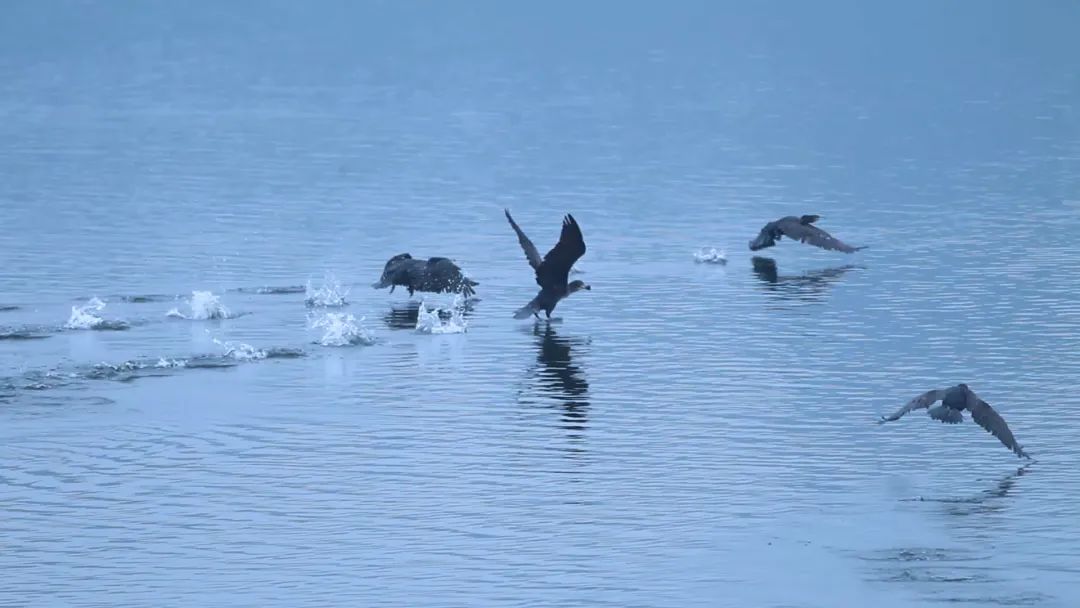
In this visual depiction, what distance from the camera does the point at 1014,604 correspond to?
1952cm

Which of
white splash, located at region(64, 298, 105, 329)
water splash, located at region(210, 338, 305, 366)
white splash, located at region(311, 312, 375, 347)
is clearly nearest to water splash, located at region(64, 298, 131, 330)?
white splash, located at region(64, 298, 105, 329)

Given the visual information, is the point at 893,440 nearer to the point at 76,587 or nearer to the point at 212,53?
the point at 76,587

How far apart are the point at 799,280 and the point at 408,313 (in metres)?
7.74

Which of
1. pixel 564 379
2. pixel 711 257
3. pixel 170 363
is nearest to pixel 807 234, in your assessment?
pixel 711 257

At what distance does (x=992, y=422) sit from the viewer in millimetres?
23938

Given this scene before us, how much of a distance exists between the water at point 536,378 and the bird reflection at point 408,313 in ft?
0.31

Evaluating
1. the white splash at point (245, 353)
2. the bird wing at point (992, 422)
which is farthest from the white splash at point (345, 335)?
the bird wing at point (992, 422)

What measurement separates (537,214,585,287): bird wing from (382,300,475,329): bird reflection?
1.88m

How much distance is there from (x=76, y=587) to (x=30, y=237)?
82.2ft

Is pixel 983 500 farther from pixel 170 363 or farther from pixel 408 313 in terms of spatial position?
pixel 408 313

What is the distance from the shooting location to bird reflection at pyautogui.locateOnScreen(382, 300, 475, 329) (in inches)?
1296

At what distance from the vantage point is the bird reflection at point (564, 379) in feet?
87.7

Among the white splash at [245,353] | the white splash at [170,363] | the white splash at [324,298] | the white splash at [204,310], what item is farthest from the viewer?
the white splash at [324,298]

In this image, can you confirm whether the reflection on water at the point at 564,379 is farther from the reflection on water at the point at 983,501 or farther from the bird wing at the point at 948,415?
the reflection on water at the point at 983,501
